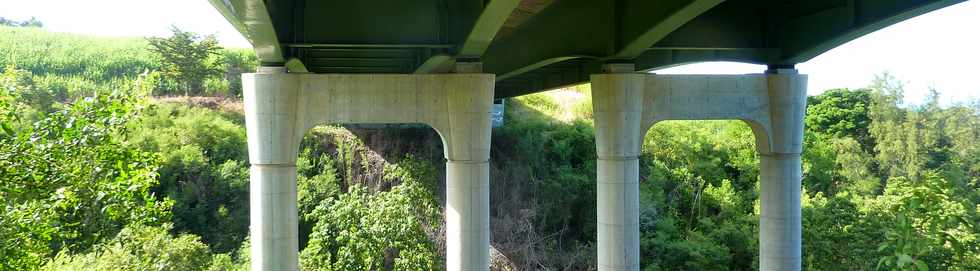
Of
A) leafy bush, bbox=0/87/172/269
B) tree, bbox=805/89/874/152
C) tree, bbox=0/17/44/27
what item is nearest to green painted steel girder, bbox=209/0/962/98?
leafy bush, bbox=0/87/172/269

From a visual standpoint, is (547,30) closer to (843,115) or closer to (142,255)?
(142,255)

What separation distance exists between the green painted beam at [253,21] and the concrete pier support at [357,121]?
1.60m

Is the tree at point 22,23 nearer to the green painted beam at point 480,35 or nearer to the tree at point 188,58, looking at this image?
the tree at point 188,58

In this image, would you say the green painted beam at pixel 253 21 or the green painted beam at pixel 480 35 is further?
the green painted beam at pixel 480 35

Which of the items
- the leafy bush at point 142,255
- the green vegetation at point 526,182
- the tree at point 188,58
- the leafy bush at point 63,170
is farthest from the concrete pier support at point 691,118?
the tree at point 188,58

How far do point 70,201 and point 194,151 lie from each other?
29.6m

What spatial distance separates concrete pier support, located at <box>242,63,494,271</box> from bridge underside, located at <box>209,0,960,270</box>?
0.03 metres

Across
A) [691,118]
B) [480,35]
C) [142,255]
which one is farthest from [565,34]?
[142,255]

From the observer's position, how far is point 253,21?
1093 centimetres

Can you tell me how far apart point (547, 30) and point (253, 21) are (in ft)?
29.3

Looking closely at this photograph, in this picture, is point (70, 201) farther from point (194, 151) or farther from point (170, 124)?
point (170, 124)

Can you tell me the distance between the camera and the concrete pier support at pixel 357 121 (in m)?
15.9

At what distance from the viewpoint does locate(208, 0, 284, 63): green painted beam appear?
9609mm

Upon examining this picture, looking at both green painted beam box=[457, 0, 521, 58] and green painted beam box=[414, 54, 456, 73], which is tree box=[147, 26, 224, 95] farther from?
green painted beam box=[457, 0, 521, 58]
